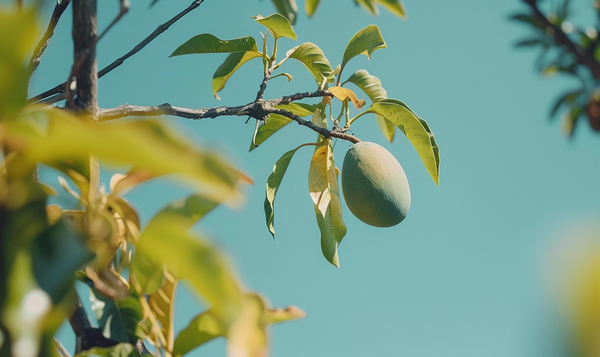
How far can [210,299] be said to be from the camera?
43 centimetres

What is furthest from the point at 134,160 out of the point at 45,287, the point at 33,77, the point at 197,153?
the point at 33,77

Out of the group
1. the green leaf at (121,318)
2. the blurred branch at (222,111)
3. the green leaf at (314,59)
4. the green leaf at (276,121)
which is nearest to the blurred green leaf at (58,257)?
the green leaf at (121,318)

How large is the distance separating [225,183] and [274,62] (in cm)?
171

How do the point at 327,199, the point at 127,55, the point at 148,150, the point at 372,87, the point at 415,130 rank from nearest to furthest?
1. the point at 148,150
2. the point at 127,55
3. the point at 415,130
4. the point at 327,199
5. the point at 372,87

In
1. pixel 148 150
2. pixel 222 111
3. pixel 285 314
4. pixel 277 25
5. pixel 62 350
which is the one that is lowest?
pixel 62 350

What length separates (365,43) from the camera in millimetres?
2143

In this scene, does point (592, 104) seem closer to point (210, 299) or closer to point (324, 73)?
point (210, 299)

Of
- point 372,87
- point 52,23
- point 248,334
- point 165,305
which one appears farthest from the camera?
point 372,87

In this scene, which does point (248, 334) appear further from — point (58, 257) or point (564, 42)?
point (564, 42)

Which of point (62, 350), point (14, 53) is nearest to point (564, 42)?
point (14, 53)

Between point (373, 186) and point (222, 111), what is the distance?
68 cm

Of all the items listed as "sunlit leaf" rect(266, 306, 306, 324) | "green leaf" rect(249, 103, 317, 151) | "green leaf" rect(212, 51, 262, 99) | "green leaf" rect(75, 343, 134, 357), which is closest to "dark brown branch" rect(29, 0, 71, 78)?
"green leaf" rect(212, 51, 262, 99)

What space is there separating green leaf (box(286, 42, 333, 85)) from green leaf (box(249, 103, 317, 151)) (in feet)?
0.42

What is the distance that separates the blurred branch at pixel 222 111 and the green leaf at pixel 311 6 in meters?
0.46
